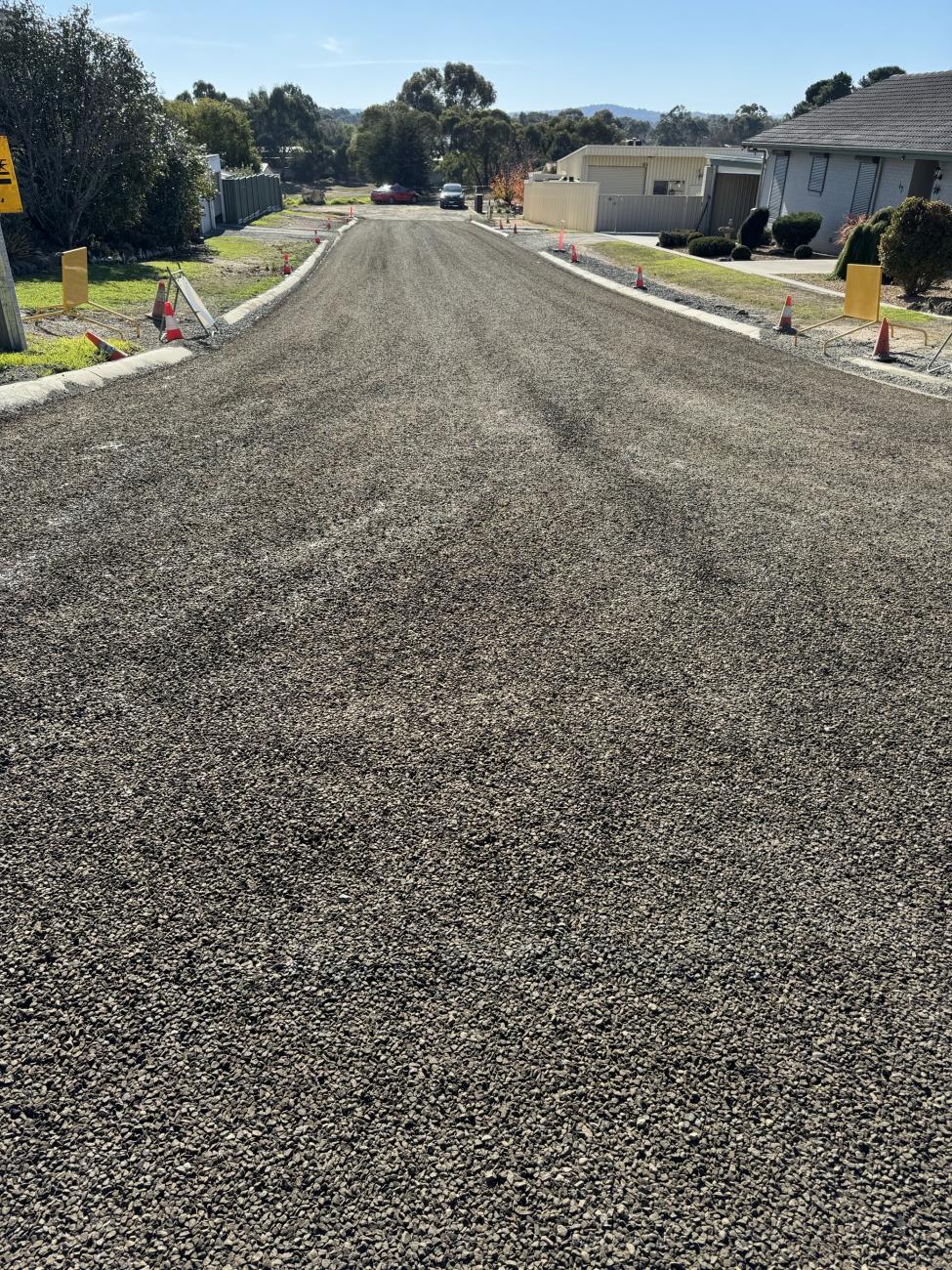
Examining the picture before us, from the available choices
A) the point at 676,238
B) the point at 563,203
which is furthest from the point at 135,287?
the point at 563,203

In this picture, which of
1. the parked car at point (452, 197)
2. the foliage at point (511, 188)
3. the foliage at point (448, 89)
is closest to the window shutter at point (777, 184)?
the foliage at point (511, 188)

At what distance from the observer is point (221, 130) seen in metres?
54.7

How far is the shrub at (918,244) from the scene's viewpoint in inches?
645

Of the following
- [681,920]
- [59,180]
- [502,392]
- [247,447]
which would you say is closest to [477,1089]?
[681,920]

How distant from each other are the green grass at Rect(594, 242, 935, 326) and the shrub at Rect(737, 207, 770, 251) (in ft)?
10.7

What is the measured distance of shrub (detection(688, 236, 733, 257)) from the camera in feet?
91.5

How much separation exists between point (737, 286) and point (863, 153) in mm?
11384

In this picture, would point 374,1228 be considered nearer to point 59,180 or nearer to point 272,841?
point 272,841

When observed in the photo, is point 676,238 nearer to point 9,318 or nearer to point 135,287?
point 135,287

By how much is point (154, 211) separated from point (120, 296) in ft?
32.6

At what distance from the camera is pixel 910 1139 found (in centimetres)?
249

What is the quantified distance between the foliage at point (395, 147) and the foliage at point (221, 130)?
31958 millimetres

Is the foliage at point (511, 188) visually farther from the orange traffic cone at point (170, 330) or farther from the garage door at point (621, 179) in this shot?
the orange traffic cone at point (170, 330)

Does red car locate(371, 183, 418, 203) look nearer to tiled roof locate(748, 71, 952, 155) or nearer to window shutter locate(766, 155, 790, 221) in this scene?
tiled roof locate(748, 71, 952, 155)
